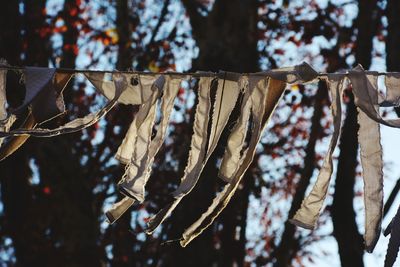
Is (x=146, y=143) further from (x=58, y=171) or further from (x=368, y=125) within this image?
(x=58, y=171)

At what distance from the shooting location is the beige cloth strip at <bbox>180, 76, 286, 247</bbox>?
366 cm

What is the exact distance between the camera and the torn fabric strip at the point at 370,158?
11.7ft

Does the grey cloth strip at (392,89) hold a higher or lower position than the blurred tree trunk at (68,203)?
higher

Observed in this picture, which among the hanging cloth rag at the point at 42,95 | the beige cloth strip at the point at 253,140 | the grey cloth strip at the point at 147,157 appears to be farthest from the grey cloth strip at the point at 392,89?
the hanging cloth rag at the point at 42,95

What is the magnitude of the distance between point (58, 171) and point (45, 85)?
352 cm

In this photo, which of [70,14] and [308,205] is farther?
[70,14]

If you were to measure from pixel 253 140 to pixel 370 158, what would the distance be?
49 centimetres

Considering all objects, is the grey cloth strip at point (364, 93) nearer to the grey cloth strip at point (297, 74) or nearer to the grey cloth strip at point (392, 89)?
the grey cloth strip at point (392, 89)

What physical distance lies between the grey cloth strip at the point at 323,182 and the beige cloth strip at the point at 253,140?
0.73 feet

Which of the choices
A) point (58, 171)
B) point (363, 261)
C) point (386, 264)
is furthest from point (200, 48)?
point (386, 264)

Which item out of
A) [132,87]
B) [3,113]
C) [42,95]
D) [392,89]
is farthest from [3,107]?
[392,89]

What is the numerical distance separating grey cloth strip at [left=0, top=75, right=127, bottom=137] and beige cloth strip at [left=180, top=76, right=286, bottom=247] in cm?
57

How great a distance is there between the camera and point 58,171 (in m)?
7.17

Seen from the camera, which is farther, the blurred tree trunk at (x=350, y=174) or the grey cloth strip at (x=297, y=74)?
the blurred tree trunk at (x=350, y=174)
